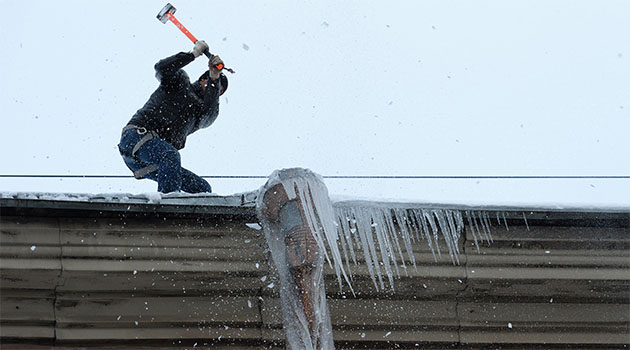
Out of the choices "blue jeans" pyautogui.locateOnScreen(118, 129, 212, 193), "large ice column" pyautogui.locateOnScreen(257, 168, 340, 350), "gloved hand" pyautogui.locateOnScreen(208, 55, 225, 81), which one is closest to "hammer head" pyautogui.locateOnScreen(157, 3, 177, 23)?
"gloved hand" pyautogui.locateOnScreen(208, 55, 225, 81)

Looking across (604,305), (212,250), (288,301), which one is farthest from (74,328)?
(604,305)

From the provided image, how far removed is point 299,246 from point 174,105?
1.76 m

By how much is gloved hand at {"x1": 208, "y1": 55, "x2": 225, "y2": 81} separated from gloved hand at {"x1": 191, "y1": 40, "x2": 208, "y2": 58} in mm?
102

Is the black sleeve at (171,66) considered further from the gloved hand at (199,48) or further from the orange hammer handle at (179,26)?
the orange hammer handle at (179,26)

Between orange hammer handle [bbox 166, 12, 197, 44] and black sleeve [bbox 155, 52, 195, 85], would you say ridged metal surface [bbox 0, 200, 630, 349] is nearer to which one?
black sleeve [bbox 155, 52, 195, 85]

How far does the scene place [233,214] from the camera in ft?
15.2

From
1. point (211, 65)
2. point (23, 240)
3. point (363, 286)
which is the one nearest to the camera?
point (23, 240)

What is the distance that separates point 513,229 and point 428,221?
469mm

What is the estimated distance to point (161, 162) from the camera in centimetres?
577

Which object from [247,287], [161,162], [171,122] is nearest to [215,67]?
[171,122]

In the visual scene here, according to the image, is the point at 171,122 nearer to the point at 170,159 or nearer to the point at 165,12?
the point at 170,159

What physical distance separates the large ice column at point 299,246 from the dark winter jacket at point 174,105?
1.38 m

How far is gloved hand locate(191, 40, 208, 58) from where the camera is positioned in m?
5.82

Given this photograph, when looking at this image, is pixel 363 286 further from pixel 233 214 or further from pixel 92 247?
pixel 92 247
